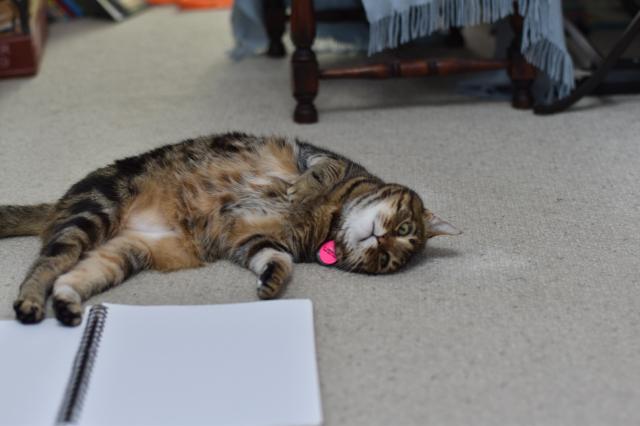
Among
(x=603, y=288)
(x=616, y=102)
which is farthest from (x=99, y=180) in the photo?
(x=616, y=102)

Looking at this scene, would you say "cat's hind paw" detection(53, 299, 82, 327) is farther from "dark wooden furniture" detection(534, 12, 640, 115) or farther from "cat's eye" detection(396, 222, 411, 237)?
"dark wooden furniture" detection(534, 12, 640, 115)

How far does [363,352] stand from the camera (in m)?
1.27

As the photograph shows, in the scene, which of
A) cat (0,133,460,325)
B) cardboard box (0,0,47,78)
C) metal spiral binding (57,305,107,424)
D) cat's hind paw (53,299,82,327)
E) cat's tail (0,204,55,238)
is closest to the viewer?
metal spiral binding (57,305,107,424)

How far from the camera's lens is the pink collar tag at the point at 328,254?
5.04 feet

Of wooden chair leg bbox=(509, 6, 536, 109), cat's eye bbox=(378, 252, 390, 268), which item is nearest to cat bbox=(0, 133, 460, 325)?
cat's eye bbox=(378, 252, 390, 268)

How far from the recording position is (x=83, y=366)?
3.92 feet

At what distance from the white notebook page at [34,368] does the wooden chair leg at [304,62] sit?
47.1 inches

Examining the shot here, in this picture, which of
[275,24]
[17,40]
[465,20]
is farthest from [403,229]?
[17,40]

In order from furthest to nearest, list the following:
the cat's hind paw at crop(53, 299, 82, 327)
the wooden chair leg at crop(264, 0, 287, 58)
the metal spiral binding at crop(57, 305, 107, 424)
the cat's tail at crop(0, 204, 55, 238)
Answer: the wooden chair leg at crop(264, 0, 287, 58)
the cat's tail at crop(0, 204, 55, 238)
the cat's hind paw at crop(53, 299, 82, 327)
the metal spiral binding at crop(57, 305, 107, 424)

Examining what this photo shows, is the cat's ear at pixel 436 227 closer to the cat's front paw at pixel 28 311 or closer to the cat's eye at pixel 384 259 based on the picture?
the cat's eye at pixel 384 259

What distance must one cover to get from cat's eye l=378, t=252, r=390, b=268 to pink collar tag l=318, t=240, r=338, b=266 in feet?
0.32

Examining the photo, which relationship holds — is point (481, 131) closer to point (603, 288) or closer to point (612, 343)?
point (603, 288)

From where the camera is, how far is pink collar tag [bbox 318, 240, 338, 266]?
1.53 meters

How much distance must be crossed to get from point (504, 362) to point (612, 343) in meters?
0.20
